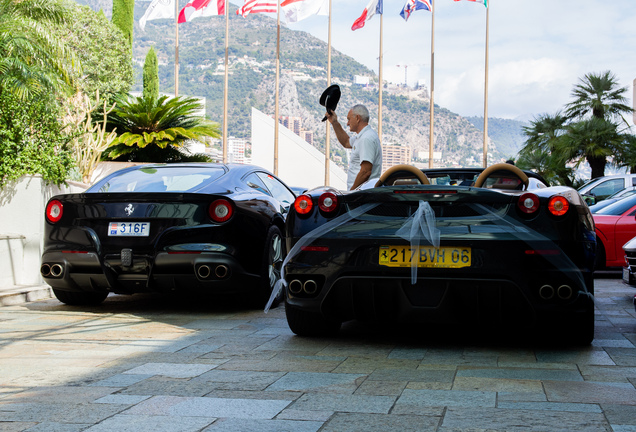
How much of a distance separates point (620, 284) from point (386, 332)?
481cm

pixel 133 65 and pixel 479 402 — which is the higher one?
pixel 133 65

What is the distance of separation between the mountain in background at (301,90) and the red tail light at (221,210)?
59.3 meters

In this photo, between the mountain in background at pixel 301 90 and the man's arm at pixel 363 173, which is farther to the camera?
the mountain in background at pixel 301 90

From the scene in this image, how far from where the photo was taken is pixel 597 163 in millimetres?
24547

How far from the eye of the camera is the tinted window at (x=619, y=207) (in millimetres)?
9945

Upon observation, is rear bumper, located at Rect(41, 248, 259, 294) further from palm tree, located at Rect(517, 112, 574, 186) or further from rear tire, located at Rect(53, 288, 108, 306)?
palm tree, located at Rect(517, 112, 574, 186)

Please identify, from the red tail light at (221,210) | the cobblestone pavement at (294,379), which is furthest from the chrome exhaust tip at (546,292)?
the red tail light at (221,210)

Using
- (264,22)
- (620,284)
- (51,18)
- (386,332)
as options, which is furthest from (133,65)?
(264,22)

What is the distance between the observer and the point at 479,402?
10.6 ft

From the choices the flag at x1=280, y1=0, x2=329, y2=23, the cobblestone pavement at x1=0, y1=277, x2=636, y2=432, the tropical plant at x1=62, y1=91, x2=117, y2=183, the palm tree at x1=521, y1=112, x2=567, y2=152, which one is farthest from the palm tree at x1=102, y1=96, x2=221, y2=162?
the flag at x1=280, y1=0, x2=329, y2=23

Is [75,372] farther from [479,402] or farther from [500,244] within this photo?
[500,244]

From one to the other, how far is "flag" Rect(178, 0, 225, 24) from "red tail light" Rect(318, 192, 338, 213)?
34.5 m

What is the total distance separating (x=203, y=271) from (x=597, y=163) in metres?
21.5

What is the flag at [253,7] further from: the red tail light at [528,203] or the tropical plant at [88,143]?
the red tail light at [528,203]
